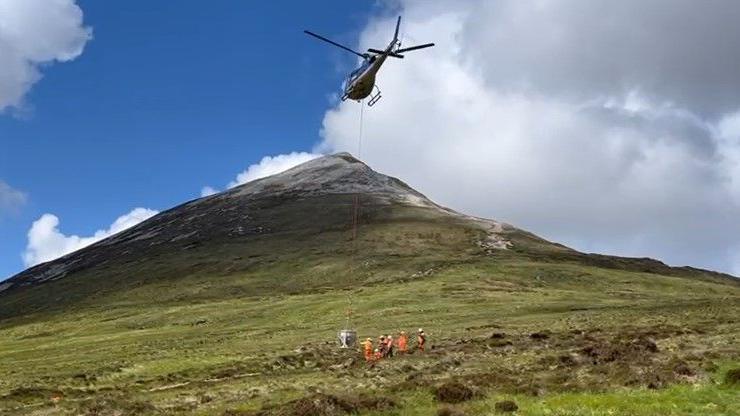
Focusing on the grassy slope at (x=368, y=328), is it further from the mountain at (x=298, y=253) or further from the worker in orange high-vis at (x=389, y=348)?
the worker in orange high-vis at (x=389, y=348)

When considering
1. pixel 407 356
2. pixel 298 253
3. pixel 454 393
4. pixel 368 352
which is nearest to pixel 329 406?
pixel 454 393

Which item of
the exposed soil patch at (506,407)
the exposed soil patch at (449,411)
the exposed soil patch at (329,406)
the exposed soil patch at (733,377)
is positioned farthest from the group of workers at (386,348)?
the exposed soil patch at (733,377)

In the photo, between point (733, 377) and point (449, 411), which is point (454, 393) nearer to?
point (449, 411)

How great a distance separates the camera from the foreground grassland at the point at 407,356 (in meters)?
28.3

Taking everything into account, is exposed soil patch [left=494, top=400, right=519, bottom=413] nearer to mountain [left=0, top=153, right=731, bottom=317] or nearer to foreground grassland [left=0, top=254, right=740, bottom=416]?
foreground grassland [left=0, top=254, right=740, bottom=416]

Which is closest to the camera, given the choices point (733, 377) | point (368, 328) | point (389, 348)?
point (733, 377)

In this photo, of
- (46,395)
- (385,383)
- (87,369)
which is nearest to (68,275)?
(87,369)

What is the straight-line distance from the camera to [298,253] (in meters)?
143

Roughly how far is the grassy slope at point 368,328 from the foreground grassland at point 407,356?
0.22 meters

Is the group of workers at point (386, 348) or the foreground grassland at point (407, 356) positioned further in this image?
the group of workers at point (386, 348)

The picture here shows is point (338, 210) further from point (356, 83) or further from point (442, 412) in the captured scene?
point (442, 412)

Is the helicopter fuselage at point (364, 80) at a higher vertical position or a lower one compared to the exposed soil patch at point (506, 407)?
higher

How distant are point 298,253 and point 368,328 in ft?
245

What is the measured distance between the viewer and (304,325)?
7688cm
